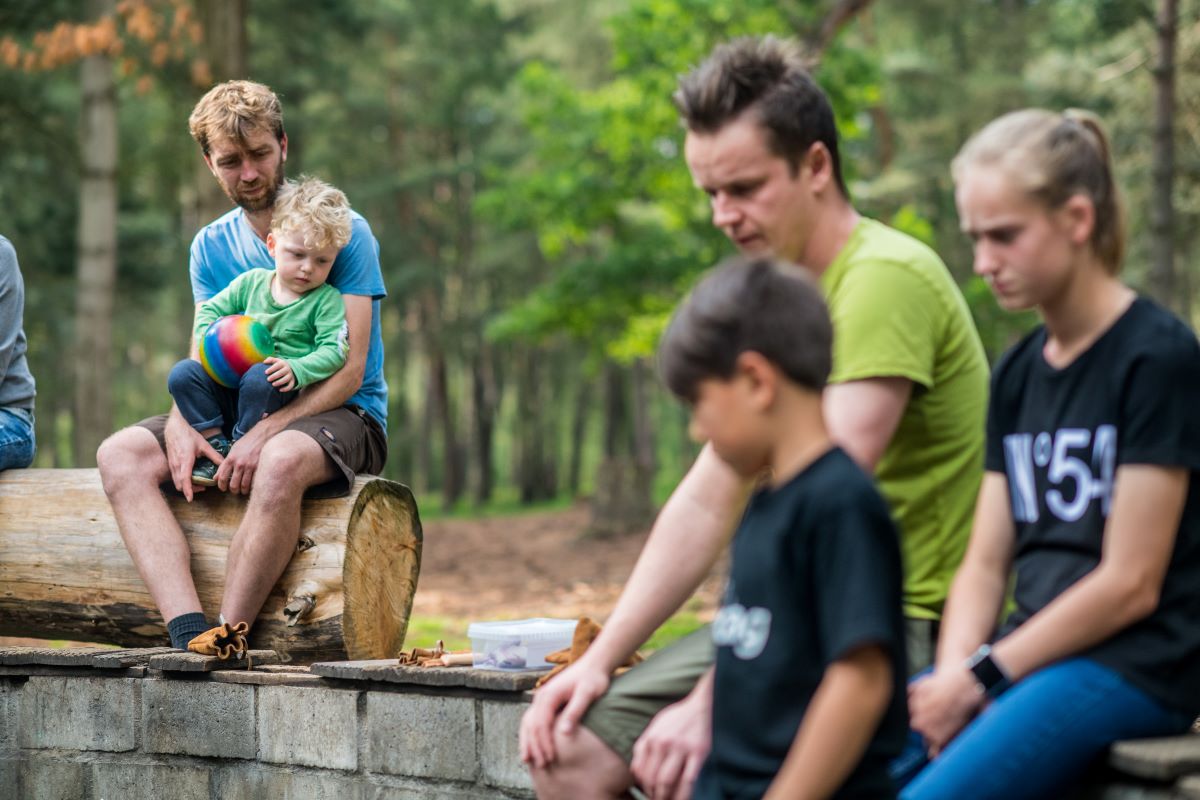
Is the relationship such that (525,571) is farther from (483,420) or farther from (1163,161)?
(483,420)

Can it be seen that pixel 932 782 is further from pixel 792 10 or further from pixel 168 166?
pixel 168 166

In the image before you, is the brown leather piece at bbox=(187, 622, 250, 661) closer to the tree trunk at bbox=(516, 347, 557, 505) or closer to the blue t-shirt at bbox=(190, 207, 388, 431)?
the blue t-shirt at bbox=(190, 207, 388, 431)

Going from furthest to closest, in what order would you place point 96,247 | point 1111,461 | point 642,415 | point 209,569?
point 642,415, point 96,247, point 209,569, point 1111,461

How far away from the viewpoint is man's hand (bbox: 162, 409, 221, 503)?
4828mm

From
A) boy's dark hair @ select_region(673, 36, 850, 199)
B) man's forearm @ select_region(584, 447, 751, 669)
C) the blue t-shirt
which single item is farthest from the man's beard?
man's forearm @ select_region(584, 447, 751, 669)

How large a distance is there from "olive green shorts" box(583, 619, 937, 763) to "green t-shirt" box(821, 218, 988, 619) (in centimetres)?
7

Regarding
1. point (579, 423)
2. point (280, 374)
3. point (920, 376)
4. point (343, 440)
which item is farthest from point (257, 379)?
point (579, 423)

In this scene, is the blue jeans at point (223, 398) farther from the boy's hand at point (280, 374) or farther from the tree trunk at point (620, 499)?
the tree trunk at point (620, 499)

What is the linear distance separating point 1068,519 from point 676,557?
0.75 m

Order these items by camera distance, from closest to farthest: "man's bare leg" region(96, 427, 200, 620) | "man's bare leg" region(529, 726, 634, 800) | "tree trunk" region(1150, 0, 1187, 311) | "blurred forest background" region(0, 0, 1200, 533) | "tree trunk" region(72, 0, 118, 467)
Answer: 1. "man's bare leg" region(529, 726, 634, 800)
2. "man's bare leg" region(96, 427, 200, 620)
3. "tree trunk" region(1150, 0, 1187, 311)
4. "tree trunk" region(72, 0, 118, 467)
5. "blurred forest background" region(0, 0, 1200, 533)

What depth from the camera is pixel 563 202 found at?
2075cm

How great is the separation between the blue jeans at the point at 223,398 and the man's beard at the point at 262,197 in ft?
1.95

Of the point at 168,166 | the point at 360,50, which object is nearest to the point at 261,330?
the point at 168,166

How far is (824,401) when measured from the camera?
274 centimetres
